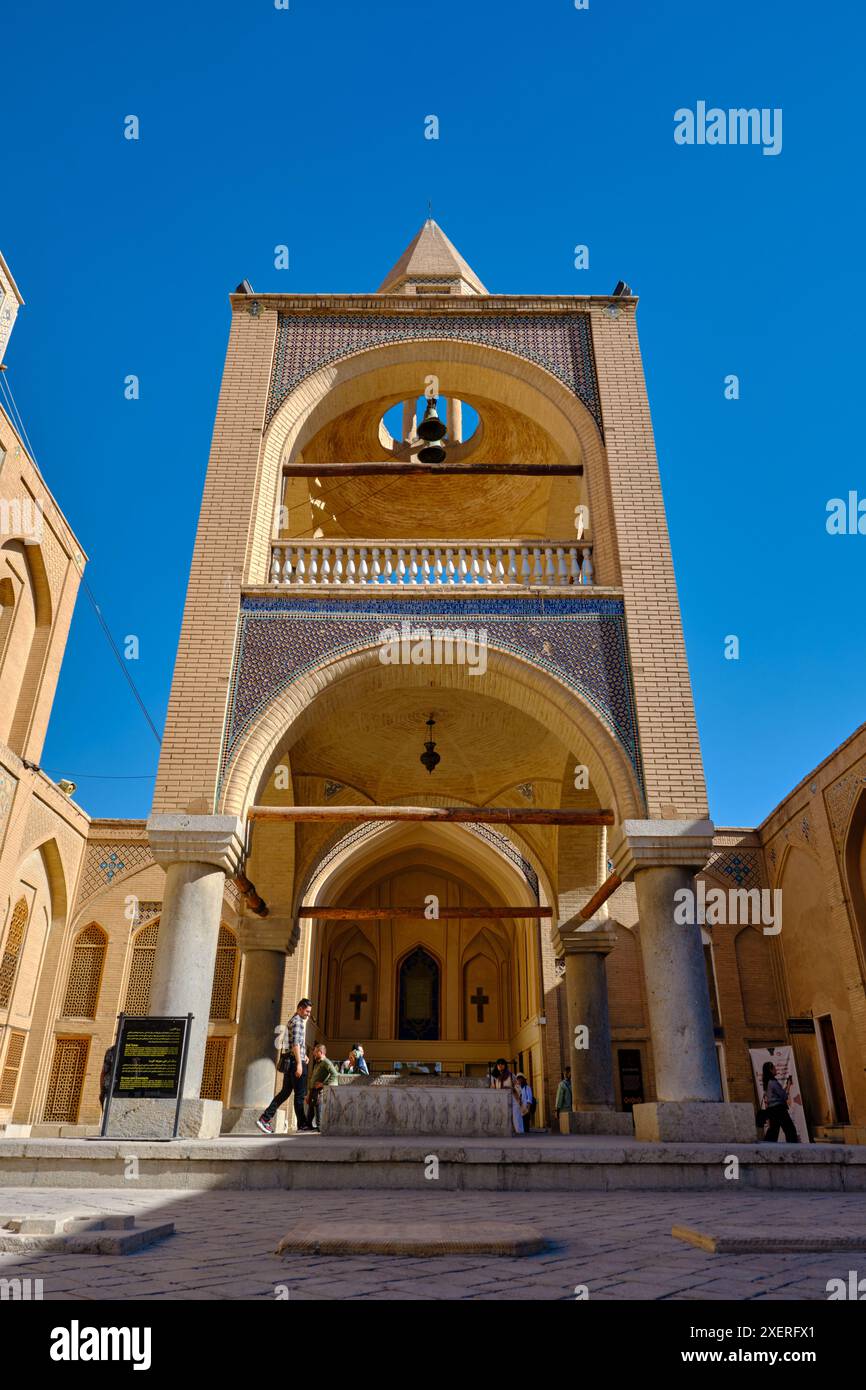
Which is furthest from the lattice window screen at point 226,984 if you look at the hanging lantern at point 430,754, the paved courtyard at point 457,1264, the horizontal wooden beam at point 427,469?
the paved courtyard at point 457,1264

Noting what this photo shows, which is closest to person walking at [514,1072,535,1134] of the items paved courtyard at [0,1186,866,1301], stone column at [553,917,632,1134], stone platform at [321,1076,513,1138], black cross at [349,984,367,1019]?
stone column at [553,917,632,1134]

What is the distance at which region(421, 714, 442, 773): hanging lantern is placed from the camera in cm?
1107

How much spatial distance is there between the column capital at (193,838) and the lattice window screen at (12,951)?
9278mm

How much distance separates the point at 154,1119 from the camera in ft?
21.3

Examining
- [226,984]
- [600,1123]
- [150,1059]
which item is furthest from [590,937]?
[226,984]

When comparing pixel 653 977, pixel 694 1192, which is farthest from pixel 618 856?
pixel 694 1192

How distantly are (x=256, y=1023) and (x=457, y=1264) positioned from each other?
28.2 feet

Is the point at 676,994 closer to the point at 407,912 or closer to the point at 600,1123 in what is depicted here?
the point at 600,1123

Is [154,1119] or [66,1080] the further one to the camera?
[66,1080]

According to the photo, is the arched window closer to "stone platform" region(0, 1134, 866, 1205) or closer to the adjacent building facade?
the adjacent building facade
